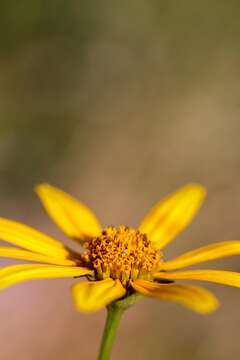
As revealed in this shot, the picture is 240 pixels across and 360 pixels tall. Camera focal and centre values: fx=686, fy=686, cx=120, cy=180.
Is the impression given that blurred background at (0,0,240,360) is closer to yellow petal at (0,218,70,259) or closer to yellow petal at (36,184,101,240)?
yellow petal at (36,184,101,240)

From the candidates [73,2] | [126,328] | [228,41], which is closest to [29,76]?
[73,2]

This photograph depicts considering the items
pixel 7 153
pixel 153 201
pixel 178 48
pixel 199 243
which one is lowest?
pixel 199 243

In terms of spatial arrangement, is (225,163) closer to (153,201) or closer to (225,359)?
(153,201)

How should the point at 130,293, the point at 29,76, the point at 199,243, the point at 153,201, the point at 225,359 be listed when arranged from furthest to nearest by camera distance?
the point at 29,76
the point at 153,201
the point at 199,243
the point at 225,359
the point at 130,293

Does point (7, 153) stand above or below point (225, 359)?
above

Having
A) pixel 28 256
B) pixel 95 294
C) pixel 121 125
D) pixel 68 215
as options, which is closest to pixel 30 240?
pixel 28 256

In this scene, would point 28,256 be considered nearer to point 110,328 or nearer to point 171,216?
point 110,328
